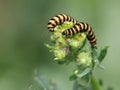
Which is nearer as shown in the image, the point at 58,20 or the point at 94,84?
the point at 58,20

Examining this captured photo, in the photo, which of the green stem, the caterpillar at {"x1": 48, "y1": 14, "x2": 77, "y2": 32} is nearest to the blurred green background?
the green stem

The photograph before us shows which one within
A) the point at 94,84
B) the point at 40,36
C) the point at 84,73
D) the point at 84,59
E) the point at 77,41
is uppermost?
the point at 77,41

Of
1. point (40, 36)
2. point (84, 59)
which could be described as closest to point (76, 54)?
point (84, 59)

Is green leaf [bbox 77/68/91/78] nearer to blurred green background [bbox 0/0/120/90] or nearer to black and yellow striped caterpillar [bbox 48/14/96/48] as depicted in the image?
black and yellow striped caterpillar [bbox 48/14/96/48]

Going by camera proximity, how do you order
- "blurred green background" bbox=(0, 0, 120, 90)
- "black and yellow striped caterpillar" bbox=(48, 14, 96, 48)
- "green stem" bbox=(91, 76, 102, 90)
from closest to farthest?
"black and yellow striped caterpillar" bbox=(48, 14, 96, 48), "green stem" bbox=(91, 76, 102, 90), "blurred green background" bbox=(0, 0, 120, 90)

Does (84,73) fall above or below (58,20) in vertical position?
below

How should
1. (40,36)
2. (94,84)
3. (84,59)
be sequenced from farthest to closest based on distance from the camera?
(40,36) < (94,84) < (84,59)

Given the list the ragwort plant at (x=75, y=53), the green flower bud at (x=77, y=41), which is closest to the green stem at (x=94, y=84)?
the ragwort plant at (x=75, y=53)

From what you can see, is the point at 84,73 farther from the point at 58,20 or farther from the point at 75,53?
the point at 58,20

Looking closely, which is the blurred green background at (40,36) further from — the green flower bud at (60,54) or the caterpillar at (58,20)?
the caterpillar at (58,20)
